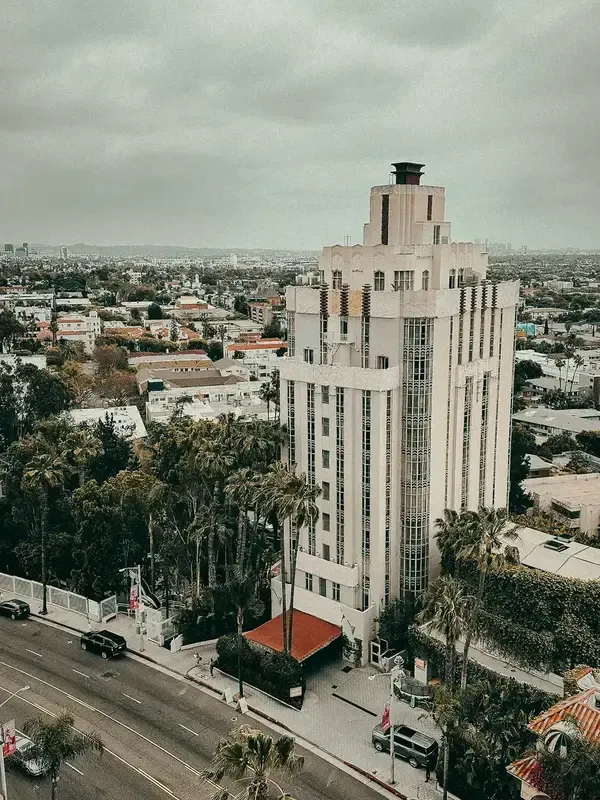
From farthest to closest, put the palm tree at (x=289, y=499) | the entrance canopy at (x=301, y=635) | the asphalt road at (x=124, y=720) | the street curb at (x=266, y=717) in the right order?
the entrance canopy at (x=301, y=635)
the palm tree at (x=289, y=499)
the street curb at (x=266, y=717)
the asphalt road at (x=124, y=720)

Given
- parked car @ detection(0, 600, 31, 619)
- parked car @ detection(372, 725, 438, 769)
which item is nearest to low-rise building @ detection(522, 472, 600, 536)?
parked car @ detection(372, 725, 438, 769)

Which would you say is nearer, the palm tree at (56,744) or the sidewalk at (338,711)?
the palm tree at (56,744)

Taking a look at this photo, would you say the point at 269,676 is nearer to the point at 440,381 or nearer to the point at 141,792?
the point at 141,792

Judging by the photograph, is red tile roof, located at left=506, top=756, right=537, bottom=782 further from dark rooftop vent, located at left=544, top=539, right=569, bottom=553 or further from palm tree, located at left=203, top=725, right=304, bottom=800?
dark rooftop vent, located at left=544, top=539, right=569, bottom=553

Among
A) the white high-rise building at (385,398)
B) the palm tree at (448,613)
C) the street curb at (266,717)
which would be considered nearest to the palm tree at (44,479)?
the street curb at (266,717)

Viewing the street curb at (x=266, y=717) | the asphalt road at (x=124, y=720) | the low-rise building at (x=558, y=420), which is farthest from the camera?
the low-rise building at (x=558, y=420)

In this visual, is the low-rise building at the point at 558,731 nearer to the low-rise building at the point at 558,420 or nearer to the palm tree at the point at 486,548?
the palm tree at the point at 486,548
